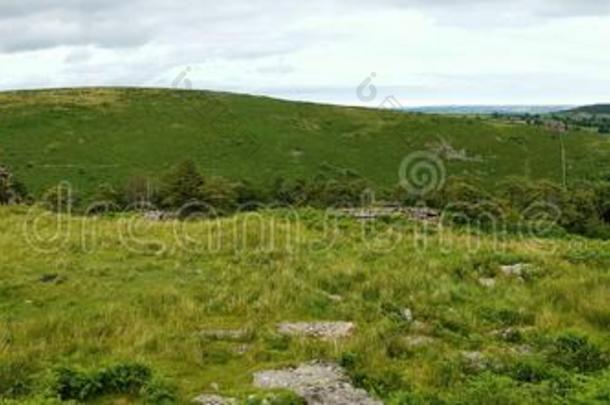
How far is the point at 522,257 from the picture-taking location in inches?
915

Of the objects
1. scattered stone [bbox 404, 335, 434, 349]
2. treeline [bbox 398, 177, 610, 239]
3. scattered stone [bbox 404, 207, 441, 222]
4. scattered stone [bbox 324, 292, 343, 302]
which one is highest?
scattered stone [bbox 404, 335, 434, 349]

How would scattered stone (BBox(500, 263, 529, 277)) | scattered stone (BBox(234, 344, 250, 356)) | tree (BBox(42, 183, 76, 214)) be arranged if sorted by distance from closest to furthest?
scattered stone (BBox(234, 344, 250, 356)) → scattered stone (BBox(500, 263, 529, 277)) → tree (BBox(42, 183, 76, 214))

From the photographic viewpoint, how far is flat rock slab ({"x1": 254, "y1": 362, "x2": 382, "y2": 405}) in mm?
12172

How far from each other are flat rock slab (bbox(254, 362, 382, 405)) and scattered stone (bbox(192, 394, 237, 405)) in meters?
0.79

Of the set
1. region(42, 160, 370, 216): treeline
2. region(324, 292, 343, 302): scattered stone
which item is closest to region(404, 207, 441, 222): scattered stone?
region(324, 292, 343, 302): scattered stone

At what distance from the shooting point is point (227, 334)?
51.5 feet

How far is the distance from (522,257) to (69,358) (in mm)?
13887

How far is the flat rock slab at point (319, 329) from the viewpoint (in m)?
15.6

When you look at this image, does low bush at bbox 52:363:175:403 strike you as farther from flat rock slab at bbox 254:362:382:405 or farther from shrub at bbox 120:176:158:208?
shrub at bbox 120:176:158:208

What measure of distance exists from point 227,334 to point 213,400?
145 inches

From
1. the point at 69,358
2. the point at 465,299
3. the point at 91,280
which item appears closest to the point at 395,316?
the point at 465,299

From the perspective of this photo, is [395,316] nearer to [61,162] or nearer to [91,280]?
[91,280]

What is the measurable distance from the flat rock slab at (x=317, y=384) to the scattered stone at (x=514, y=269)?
9.11m

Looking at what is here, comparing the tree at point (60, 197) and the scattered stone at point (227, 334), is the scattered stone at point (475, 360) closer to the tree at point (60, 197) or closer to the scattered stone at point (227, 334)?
the scattered stone at point (227, 334)
